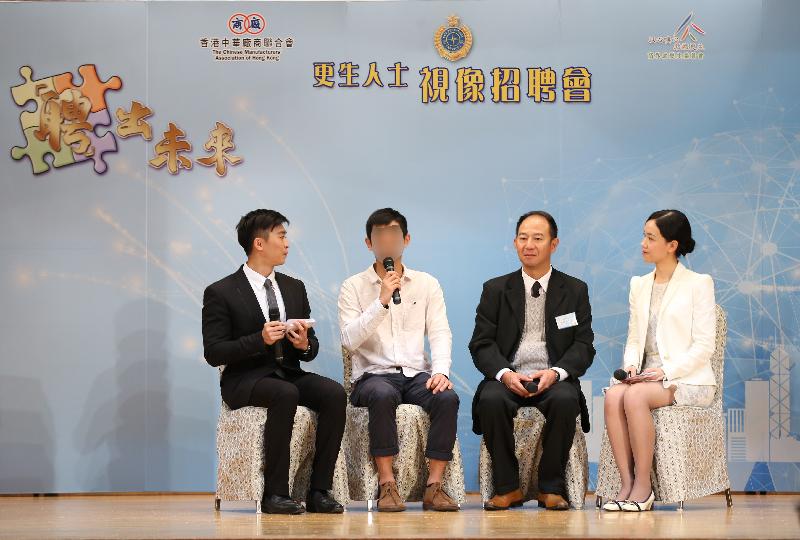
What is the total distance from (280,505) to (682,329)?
191 centimetres

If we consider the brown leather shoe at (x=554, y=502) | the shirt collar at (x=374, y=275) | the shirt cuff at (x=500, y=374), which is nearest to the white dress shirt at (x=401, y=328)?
the shirt collar at (x=374, y=275)

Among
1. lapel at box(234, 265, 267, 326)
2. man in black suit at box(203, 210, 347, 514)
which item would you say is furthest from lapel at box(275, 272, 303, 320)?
lapel at box(234, 265, 267, 326)

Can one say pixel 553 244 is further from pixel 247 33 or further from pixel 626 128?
pixel 247 33

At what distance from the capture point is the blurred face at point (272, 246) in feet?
16.5

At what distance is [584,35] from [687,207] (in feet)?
3.62

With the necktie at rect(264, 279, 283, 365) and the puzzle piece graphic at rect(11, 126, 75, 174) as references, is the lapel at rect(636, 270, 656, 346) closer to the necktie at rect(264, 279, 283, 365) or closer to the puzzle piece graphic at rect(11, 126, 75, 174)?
the necktie at rect(264, 279, 283, 365)

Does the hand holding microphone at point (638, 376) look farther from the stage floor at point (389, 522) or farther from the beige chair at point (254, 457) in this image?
the beige chair at point (254, 457)

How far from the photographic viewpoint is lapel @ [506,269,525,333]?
5.12 meters

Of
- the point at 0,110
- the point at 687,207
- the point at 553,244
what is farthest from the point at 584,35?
the point at 0,110

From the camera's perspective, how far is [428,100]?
20.2 ft

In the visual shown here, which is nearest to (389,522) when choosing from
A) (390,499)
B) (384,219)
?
(390,499)

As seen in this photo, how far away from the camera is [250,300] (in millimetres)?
4945

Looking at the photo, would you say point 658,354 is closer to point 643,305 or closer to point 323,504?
point 643,305

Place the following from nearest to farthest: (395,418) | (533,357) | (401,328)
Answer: (395,418) → (533,357) → (401,328)
